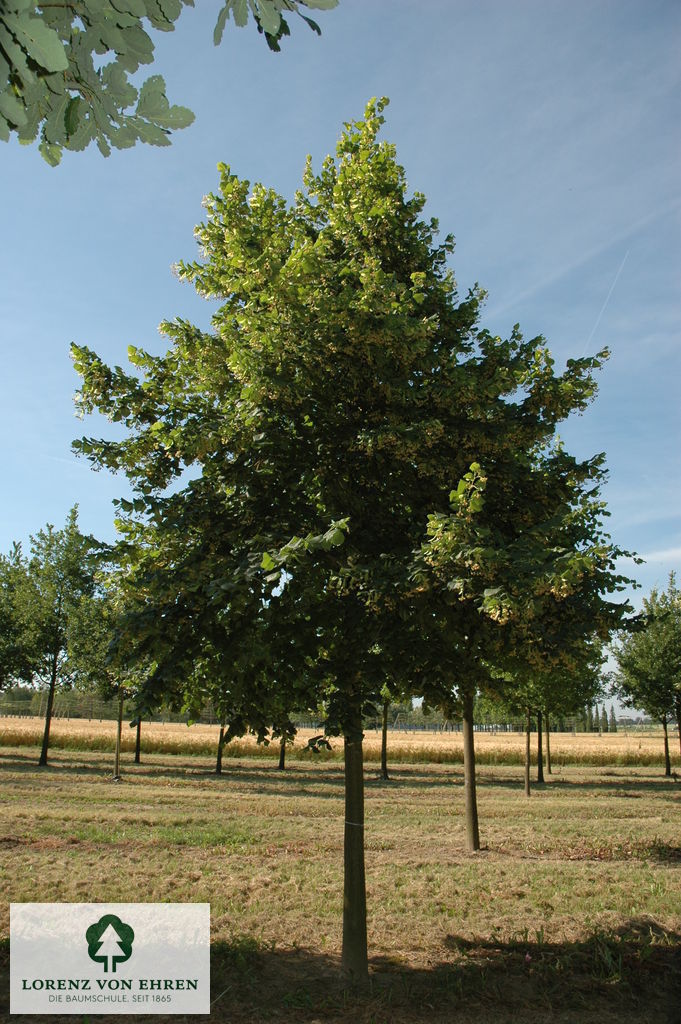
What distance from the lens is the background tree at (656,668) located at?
30.2 m

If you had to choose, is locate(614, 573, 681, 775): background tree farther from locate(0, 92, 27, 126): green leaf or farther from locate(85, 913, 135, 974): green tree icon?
locate(0, 92, 27, 126): green leaf

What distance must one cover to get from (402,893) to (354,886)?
2991 mm

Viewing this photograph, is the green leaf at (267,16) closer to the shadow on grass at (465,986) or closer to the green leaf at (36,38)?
the green leaf at (36,38)

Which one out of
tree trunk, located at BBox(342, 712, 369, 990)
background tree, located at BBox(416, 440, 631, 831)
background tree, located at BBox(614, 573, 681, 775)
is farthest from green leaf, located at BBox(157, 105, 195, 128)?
background tree, located at BBox(614, 573, 681, 775)

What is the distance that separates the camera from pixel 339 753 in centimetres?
4444

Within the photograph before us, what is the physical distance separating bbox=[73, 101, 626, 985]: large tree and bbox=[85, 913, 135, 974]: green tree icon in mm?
2148

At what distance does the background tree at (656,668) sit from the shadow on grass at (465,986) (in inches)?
969

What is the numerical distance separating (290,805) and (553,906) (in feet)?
36.8

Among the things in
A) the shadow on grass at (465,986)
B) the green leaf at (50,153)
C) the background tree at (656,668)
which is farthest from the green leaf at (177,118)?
the background tree at (656,668)

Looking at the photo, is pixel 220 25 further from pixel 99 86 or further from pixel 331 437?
pixel 331 437

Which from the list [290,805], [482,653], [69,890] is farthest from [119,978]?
[290,805]

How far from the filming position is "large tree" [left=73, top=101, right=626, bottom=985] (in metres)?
5.95

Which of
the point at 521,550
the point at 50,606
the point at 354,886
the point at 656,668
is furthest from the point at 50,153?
the point at 656,668

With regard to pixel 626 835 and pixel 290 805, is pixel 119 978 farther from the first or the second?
pixel 290 805
